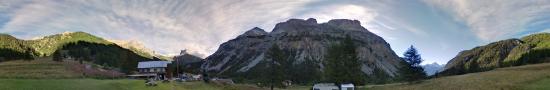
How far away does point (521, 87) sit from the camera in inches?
3130

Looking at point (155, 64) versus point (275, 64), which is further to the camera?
point (155, 64)

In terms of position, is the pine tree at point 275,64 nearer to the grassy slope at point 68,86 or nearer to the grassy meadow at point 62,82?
the grassy meadow at point 62,82

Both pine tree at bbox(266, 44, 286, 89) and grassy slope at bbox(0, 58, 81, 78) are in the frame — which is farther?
pine tree at bbox(266, 44, 286, 89)

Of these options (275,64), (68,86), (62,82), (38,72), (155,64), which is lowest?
(68,86)

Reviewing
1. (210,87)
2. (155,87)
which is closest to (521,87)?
(210,87)

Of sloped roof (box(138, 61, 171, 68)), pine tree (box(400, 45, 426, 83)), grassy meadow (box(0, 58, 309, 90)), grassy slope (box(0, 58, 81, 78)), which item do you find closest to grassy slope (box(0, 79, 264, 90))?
grassy meadow (box(0, 58, 309, 90))

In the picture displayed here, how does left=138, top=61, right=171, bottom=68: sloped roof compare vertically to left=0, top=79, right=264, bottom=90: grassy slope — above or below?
above

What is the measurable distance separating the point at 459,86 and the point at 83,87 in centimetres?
6248

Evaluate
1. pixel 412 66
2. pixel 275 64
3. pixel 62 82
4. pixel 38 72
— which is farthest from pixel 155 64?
pixel 412 66

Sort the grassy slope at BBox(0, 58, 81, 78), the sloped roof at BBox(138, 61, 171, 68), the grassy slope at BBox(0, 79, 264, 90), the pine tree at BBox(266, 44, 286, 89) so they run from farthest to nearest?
the sloped roof at BBox(138, 61, 171, 68), the pine tree at BBox(266, 44, 286, 89), the grassy slope at BBox(0, 58, 81, 78), the grassy slope at BBox(0, 79, 264, 90)

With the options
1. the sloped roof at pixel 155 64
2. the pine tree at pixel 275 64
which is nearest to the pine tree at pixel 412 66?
the pine tree at pixel 275 64

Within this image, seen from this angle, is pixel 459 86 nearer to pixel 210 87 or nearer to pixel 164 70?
pixel 210 87

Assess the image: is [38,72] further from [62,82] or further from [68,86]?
[68,86]

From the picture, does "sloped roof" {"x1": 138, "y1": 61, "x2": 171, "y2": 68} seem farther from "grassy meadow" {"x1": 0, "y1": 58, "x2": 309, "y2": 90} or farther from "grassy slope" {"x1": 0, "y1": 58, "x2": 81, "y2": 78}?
"grassy slope" {"x1": 0, "y1": 58, "x2": 81, "y2": 78}
